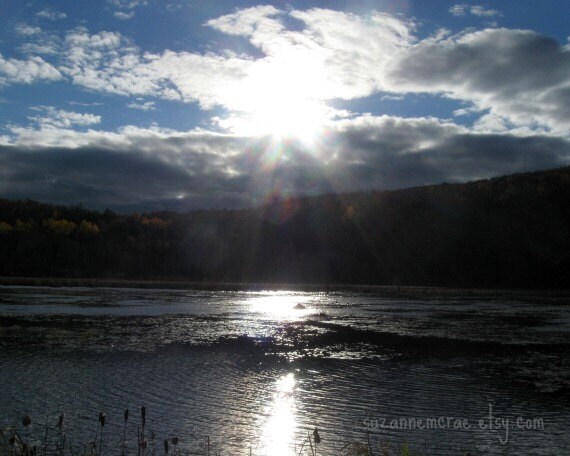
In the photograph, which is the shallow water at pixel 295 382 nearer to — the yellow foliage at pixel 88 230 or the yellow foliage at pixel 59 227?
the yellow foliage at pixel 88 230

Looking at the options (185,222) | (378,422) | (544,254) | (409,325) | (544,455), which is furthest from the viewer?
(185,222)

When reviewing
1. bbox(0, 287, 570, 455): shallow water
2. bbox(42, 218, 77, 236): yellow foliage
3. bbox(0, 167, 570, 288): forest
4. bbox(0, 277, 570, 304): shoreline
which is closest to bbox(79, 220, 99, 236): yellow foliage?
bbox(0, 167, 570, 288): forest

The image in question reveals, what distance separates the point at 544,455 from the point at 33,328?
25680 mm

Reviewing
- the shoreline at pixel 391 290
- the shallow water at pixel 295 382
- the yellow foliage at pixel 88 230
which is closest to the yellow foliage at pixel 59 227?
the yellow foliage at pixel 88 230

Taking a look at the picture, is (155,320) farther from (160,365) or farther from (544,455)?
(544,455)

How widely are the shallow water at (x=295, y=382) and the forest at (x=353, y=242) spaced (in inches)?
2635

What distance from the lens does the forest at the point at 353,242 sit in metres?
98.4

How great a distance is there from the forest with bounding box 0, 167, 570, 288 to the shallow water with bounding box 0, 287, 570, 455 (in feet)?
220

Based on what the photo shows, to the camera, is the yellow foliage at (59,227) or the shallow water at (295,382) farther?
the yellow foliage at (59,227)

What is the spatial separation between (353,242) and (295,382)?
105 m

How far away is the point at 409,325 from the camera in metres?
34.6

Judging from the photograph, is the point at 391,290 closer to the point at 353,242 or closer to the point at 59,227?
the point at 353,242

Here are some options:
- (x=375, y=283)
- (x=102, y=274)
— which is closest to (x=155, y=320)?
(x=375, y=283)

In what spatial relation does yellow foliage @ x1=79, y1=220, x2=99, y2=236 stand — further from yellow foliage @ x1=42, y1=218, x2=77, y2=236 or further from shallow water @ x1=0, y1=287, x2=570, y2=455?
shallow water @ x1=0, y1=287, x2=570, y2=455
